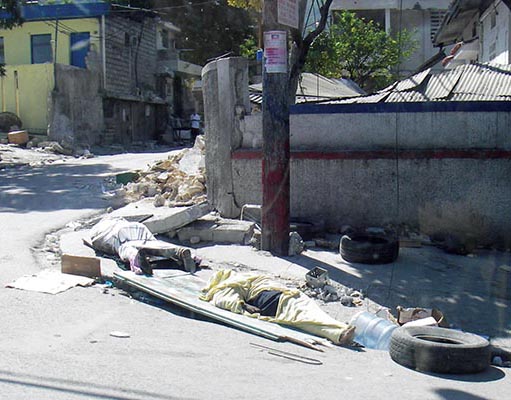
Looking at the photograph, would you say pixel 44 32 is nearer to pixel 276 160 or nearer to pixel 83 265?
pixel 276 160

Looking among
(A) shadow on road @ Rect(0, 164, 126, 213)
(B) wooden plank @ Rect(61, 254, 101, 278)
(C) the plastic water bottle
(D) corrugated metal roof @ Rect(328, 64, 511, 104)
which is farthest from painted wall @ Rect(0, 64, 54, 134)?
(C) the plastic water bottle

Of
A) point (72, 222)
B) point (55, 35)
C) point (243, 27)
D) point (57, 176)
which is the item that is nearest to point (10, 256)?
point (72, 222)

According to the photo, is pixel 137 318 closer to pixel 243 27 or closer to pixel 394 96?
pixel 394 96

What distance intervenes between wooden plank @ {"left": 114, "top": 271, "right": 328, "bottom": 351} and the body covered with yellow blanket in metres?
0.08

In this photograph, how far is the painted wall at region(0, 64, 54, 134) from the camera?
3100cm

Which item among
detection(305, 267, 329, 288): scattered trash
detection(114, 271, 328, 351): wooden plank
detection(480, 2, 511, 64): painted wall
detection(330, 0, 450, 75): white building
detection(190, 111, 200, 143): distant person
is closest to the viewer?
detection(114, 271, 328, 351): wooden plank

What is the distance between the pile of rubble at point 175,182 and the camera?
11.9 meters

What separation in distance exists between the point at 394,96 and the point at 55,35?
85.9ft

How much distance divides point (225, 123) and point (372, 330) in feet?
17.7

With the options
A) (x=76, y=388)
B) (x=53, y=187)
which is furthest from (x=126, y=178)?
(x=76, y=388)

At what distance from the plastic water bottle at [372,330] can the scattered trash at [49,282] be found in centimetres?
304

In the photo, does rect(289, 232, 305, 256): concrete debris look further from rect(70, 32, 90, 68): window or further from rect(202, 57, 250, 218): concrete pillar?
rect(70, 32, 90, 68): window

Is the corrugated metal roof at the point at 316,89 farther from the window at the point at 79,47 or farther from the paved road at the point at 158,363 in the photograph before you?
the window at the point at 79,47

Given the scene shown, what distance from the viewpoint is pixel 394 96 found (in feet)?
39.1
